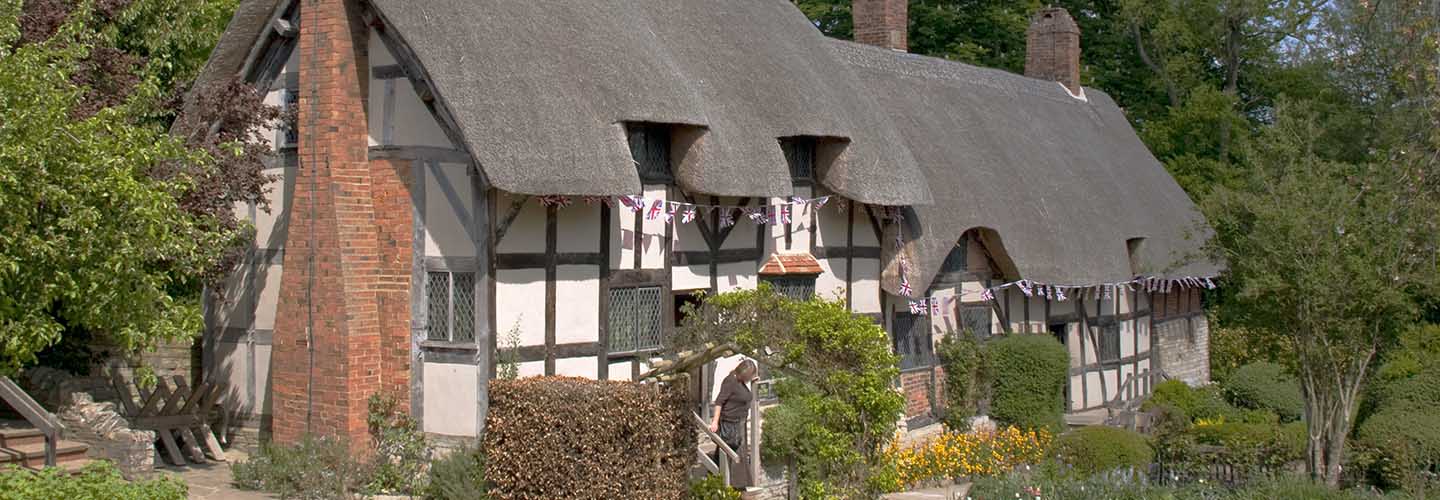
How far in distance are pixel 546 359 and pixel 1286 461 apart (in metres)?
8.73

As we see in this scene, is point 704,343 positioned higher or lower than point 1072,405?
higher

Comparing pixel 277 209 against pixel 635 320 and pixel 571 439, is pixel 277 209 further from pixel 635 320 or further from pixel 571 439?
pixel 571 439

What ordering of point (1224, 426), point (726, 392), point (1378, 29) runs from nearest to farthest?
point (726, 392)
point (1224, 426)
point (1378, 29)

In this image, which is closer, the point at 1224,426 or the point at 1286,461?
the point at 1286,461

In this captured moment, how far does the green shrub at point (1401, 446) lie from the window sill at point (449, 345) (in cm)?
941

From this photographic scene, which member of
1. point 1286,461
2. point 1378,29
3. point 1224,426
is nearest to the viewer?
point 1286,461

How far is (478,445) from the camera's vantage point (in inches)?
538

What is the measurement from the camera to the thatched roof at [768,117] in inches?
535

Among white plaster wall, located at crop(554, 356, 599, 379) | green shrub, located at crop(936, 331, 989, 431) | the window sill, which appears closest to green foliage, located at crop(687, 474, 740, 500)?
white plaster wall, located at crop(554, 356, 599, 379)

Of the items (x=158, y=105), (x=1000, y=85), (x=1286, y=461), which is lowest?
(x=1286, y=461)

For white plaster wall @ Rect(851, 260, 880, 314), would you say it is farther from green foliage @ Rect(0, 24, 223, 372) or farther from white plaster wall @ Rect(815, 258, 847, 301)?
green foliage @ Rect(0, 24, 223, 372)

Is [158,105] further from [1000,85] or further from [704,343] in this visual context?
[1000,85]

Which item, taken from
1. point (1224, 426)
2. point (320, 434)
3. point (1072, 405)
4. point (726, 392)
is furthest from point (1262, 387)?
point (320, 434)

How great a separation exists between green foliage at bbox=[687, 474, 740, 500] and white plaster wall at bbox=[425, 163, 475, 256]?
3201 mm
